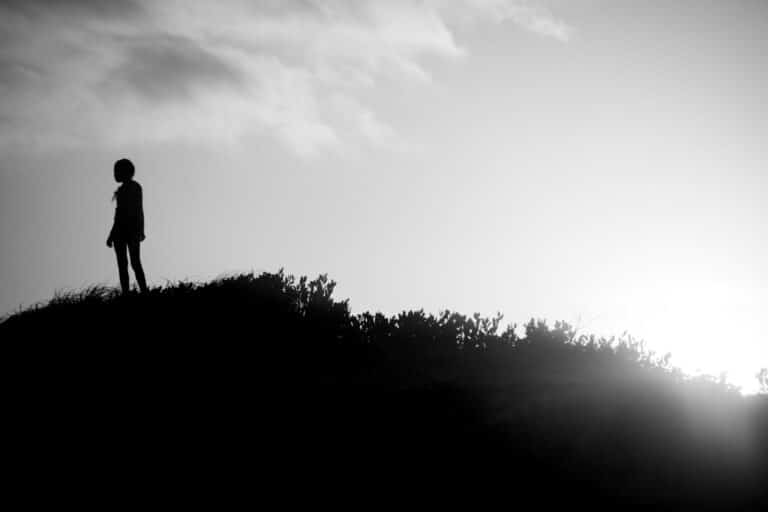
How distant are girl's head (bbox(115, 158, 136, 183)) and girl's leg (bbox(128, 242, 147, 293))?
48.4 inches

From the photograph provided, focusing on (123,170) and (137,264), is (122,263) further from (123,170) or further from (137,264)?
(123,170)

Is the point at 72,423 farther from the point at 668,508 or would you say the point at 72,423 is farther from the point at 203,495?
the point at 668,508

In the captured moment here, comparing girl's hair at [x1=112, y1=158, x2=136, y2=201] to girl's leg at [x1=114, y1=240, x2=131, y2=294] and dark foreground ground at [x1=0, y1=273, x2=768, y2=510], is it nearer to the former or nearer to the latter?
girl's leg at [x1=114, y1=240, x2=131, y2=294]

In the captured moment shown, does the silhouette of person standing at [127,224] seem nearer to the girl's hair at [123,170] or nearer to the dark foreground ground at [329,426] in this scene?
the girl's hair at [123,170]

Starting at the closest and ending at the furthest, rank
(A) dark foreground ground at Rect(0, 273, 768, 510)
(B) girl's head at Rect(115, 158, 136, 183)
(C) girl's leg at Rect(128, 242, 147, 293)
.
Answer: (A) dark foreground ground at Rect(0, 273, 768, 510), (C) girl's leg at Rect(128, 242, 147, 293), (B) girl's head at Rect(115, 158, 136, 183)

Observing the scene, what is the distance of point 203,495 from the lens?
5973 millimetres

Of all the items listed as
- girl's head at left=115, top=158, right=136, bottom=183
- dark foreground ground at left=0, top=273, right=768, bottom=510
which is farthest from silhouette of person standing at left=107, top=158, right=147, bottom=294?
dark foreground ground at left=0, top=273, right=768, bottom=510

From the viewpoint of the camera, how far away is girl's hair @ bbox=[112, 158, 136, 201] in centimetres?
1152

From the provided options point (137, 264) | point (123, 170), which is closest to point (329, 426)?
point (137, 264)

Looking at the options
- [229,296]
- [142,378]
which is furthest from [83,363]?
[229,296]

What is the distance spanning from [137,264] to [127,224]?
0.75 meters

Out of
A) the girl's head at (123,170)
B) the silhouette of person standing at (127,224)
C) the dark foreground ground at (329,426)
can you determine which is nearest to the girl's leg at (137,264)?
the silhouette of person standing at (127,224)

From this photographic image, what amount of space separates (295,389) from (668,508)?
496cm

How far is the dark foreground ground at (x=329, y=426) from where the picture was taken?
5875 millimetres
